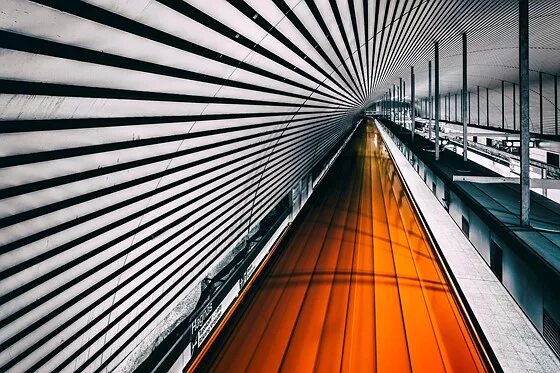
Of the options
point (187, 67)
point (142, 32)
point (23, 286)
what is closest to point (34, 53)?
point (142, 32)

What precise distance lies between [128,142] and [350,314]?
92.1 inches

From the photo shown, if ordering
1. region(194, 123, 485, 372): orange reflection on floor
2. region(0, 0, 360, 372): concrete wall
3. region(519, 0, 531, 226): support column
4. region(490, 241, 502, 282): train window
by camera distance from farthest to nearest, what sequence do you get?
region(519, 0, 531, 226): support column → region(194, 123, 485, 372): orange reflection on floor → region(490, 241, 502, 282): train window → region(0, 0, 360, 372): concrete wall

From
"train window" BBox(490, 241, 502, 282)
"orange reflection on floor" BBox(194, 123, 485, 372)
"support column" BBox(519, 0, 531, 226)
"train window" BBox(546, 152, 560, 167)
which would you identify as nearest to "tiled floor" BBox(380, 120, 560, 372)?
"train window" BBox(490, 241, 502, 282)

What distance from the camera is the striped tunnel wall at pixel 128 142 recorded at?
1.51 metres

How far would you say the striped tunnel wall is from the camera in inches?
59.6

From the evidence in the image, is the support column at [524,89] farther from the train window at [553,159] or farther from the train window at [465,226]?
the train window at [553,159]

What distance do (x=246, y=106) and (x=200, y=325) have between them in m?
2.32

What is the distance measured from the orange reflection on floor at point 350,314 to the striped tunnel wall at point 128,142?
45.0 inches

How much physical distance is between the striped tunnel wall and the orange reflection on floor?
1143 millimetres

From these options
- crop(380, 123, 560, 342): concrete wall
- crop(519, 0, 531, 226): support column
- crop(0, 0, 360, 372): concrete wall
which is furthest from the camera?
crop(519, 0, 531, 226): support column

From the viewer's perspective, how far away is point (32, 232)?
1862 mm

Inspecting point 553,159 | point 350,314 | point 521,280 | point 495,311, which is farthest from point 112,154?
point 553,159

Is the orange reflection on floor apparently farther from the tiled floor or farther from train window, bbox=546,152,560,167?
train window, bbox=546,152,560,167

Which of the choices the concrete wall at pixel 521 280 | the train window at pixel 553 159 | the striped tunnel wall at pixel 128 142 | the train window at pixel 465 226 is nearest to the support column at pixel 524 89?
the train window at pixel 465 226
